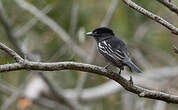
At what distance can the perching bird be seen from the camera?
16.7 feet

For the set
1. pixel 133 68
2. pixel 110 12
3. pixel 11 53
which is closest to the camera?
pixel 11 53

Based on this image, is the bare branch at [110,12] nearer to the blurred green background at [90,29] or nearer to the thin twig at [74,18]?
the blurred green background at [90,29]

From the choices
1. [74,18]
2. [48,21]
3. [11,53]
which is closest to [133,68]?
[11,53]

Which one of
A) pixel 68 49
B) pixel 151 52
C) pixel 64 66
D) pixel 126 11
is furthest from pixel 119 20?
pixel 64 66

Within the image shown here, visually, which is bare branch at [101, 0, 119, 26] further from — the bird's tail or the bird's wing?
the bird's tail

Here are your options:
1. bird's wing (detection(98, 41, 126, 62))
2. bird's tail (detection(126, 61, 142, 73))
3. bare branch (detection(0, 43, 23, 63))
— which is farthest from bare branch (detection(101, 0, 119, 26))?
bare branch (detection(0, 43, 23, 63))

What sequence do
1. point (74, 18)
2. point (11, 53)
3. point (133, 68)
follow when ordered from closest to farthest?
point (11, 53) → point (133, 68) → point (74, 18)

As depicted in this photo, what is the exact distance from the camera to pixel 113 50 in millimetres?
5395

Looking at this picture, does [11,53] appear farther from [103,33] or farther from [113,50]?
[103,33]

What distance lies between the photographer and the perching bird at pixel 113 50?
509 cm

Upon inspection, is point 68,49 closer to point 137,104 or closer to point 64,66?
point 137,104

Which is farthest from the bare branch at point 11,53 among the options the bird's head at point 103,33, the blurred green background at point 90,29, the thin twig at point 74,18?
the thin twig at point 74,18

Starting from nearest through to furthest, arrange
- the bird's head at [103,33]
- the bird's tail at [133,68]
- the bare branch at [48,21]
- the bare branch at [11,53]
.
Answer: the bare branch at [11,53], the bird's tail at [133,68], the bird's head at [103,33], the bare branch at [48,21]

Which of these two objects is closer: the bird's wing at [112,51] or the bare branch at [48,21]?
the bird's wing at [112,51]
